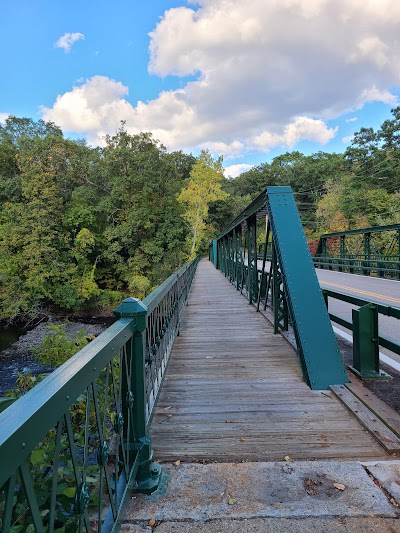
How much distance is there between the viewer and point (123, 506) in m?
1.87

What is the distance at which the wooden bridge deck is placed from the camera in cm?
253

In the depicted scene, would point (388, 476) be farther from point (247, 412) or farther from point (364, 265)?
point (364, 265)

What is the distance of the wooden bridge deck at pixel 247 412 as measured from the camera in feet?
8.30

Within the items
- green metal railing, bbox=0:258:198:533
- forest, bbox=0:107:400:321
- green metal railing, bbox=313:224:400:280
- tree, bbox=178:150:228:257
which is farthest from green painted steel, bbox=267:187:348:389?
tree, bbox=178:150:228:257

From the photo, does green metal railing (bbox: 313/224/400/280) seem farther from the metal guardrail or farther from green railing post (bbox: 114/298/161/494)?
green railing post (bbox: 114/298/161/494)

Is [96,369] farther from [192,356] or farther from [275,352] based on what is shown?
[275,352]

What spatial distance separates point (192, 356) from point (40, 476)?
9.41 ft

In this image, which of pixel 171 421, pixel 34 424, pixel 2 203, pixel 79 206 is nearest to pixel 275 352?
pixel 171 421

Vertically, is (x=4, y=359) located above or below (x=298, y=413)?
A: below

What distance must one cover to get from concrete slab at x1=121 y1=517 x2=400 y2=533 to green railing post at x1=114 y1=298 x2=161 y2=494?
290 millimetres

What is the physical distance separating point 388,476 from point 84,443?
193 centimetres

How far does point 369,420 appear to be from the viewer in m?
2.82

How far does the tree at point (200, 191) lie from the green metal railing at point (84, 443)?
32587 mm

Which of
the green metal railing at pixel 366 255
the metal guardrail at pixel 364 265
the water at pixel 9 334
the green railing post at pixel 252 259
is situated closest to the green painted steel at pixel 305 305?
the green railing post at pixel 252 259
